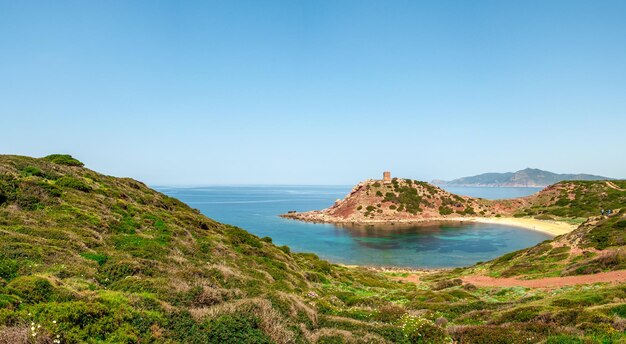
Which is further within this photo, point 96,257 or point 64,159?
point 64,159

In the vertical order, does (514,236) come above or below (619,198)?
below

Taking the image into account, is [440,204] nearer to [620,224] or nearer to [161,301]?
[620,224]

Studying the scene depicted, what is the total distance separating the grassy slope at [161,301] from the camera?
835 cm

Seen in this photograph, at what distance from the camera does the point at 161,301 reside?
1038 cm

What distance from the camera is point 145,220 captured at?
26.5m

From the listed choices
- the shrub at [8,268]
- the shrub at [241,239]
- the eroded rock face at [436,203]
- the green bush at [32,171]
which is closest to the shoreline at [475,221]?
the eroded rock face at [436,203]

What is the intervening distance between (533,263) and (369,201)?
98796mm

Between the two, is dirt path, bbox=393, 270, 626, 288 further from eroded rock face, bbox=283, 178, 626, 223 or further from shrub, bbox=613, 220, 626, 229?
eroded rock face, bbox=283, 178, 626, 223

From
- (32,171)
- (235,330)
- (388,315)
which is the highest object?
(32,171)

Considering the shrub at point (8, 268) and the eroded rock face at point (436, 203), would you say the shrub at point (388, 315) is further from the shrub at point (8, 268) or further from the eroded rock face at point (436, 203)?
the eroded rock face at point (436, 203)

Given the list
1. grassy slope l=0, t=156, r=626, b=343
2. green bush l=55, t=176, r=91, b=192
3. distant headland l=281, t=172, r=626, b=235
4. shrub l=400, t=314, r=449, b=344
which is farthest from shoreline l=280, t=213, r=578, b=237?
shrub l=400, t=314, r=449, b=344

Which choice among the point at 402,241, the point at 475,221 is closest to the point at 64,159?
the point at 402,241

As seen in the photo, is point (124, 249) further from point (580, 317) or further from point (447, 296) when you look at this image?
point (447, 296)

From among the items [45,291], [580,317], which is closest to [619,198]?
[580,317]
